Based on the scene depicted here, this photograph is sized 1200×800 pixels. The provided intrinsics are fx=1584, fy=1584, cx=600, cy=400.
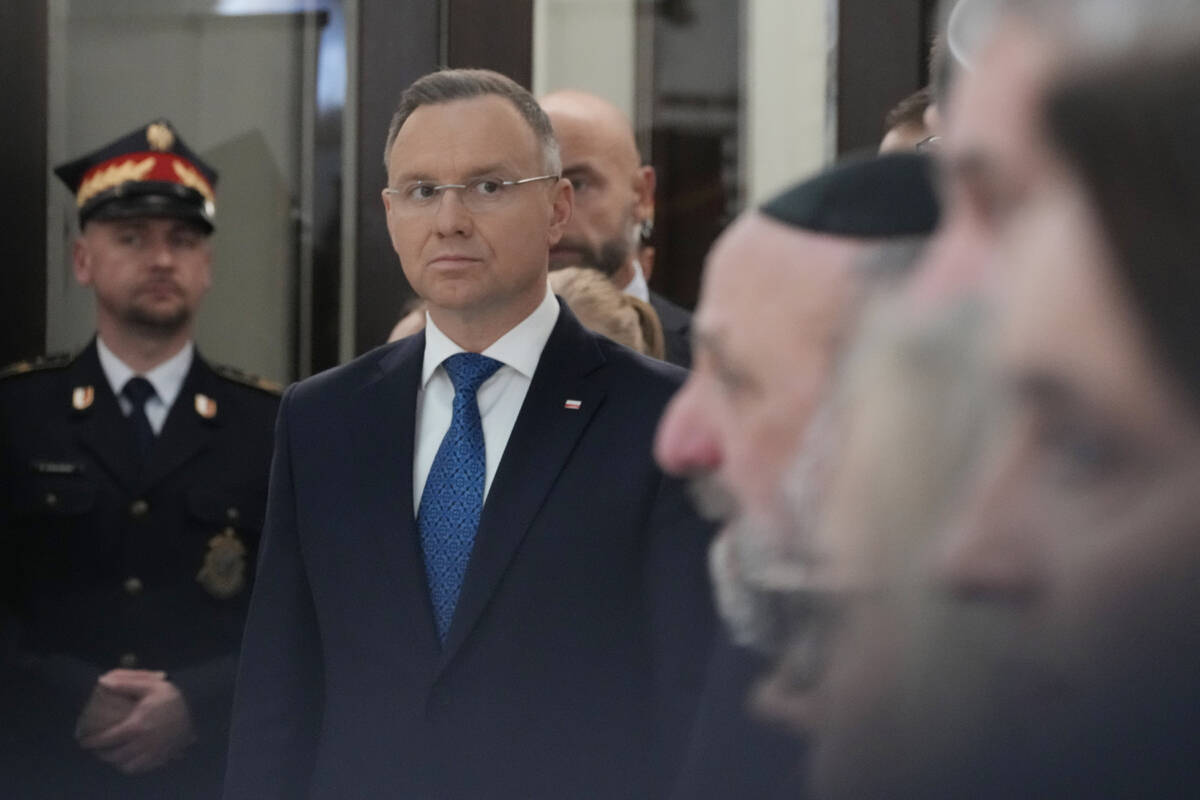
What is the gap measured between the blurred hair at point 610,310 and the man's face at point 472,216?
33 centimetres

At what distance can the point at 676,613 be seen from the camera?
0.94 metres

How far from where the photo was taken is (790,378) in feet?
2.10

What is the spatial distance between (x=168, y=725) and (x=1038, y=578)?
1.41 metres

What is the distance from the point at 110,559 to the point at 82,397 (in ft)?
0.72

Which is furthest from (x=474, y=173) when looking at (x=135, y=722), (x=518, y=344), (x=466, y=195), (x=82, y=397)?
(x=82, y=397)

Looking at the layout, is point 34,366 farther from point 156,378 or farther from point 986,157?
point 986,157

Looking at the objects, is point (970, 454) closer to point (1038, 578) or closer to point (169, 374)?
point (1038, 578)

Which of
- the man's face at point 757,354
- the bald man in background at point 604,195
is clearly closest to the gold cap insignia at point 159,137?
the bald man in background at point 604,195

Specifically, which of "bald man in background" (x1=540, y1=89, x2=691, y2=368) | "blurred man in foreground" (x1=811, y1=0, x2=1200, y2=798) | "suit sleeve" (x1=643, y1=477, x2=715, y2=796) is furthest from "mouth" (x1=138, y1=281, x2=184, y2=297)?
"blurred man in foreground" (x1=811, y1=0, x2=1200, y2=798)

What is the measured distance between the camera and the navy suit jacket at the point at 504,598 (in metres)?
1.04

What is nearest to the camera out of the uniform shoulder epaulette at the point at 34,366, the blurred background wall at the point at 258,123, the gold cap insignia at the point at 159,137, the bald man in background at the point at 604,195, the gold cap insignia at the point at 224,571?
the bald man in background at the point at 604,195

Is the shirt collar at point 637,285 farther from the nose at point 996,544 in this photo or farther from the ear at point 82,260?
the nose at point 996,544

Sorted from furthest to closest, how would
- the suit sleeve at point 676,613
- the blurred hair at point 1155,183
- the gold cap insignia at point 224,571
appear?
1. the gold cap insignia at point 224,571
2. the suit sleeve at point 676,613
3. the blurred hair at point 1155,183

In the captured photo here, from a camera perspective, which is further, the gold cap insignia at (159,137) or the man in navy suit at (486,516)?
the gold cap insignia at (159,137)
